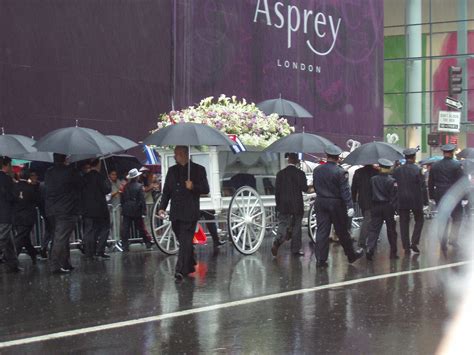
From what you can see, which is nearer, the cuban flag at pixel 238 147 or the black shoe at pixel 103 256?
the cuban flag at pixel 238 147

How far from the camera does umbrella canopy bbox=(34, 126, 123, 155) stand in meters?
13.2

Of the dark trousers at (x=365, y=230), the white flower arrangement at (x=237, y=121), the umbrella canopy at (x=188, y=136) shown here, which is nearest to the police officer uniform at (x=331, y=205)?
the umbrella canopy at (x=188, y=136)

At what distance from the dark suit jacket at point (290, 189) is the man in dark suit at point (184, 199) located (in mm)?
3263

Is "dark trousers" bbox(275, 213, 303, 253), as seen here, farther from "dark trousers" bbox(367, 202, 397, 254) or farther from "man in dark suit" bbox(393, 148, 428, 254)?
"man in dark suit" bbox(393, 148, 428, 254)

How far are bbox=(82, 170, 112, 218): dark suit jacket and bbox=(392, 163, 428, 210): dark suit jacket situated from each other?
15.7 feet

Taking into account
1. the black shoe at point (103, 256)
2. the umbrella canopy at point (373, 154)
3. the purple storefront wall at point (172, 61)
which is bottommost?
the black shoe at point (103, 256)

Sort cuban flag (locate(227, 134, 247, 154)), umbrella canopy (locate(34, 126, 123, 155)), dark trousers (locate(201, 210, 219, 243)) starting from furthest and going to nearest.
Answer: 1. dark trousers (locate(201, 210, 219, 243))
2. cuban flag (locate(227, 134, 247, 154))
3. umbrella canopy (locate(34, 126, 123, 155))

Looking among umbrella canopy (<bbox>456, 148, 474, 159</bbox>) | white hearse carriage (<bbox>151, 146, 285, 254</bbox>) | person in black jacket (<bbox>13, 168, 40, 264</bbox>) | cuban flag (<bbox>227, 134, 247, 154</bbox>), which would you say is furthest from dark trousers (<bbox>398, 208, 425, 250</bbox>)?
person in black jacket (<bbox>13, 168, 40, 264</bbox>)

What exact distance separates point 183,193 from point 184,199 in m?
0.08

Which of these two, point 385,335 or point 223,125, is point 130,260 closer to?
point 223,125

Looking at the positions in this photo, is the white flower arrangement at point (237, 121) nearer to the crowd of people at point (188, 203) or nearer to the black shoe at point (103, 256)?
the crowd of people at point (188, 203)

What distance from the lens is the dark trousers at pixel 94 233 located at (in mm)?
15172

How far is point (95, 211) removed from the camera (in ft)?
49.1

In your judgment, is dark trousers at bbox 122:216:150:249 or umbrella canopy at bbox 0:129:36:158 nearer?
umbrella canopy at bbox 0:129:36:158
